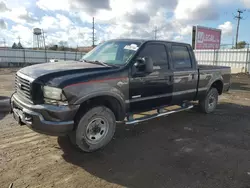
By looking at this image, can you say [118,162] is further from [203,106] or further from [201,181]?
[203,106]

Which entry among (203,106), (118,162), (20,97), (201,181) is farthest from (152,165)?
(203,106)

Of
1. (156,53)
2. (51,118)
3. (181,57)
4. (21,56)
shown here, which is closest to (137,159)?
(51,118)

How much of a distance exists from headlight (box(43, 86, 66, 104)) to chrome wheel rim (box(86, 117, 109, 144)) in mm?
730

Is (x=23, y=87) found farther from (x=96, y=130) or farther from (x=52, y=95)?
(x=96, y=130)

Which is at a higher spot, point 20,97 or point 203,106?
point 20,97

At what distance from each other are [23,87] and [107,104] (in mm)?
1459

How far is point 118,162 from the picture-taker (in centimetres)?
360

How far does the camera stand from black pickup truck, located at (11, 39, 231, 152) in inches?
130

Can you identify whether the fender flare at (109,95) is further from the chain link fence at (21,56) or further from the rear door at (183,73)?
the chain link fence at (21,56)

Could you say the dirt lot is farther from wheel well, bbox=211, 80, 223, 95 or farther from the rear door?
wheel well, bbox=211, 80, 223, 95

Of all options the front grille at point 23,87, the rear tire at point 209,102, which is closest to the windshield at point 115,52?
the front grille at point 23,87

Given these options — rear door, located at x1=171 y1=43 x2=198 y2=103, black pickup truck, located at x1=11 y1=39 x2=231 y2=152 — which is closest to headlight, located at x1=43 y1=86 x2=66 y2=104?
black pickup truck, located at x1=11 y1=39 x2=231 y2=152

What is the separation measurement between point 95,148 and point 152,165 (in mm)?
1028

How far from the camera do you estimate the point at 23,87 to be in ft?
12.1
